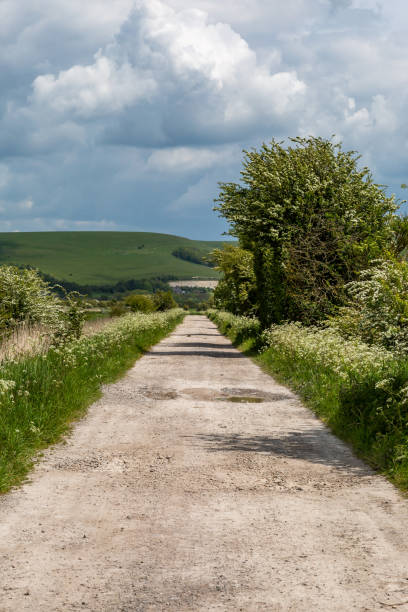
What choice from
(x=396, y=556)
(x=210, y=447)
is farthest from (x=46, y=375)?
(x=396, y=556)

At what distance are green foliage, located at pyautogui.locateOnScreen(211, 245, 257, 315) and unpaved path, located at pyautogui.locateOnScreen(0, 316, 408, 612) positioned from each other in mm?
33558

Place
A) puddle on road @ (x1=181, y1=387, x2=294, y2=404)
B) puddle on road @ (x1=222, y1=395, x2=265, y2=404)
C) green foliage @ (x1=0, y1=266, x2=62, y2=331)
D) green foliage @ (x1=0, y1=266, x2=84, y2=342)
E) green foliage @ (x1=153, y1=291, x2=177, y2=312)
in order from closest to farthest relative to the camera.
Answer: puddle on road @ (x1=222, y1=395, x2=265, y2=404) < puddle on road @ (x1=181, y1=387, x2=294, y2=404) < green foliage @ (x1=0, y1=266, x2=84, y2=342) < green foliage @ (x1=0, y1=266, x2=62, y2=331) < green foliage @ (x1=153, y1=291, x2=177, y2=312)

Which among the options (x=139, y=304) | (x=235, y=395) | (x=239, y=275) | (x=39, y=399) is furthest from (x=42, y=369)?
(x=139, y=304)

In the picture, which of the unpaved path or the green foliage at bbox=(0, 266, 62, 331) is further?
the green foliage at bbox=(0, 266, 62, 331)

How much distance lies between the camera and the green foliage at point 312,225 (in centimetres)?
2556

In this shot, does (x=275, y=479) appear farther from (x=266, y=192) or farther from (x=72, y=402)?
(x=266, y=192)

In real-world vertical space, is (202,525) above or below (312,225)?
below

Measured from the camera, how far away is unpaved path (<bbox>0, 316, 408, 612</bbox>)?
170 inches

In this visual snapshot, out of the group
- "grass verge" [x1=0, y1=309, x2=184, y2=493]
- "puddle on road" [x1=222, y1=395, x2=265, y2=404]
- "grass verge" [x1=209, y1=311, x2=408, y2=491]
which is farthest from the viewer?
"puddle on road" [x1=222, y1=395, x2=265, y2=404]

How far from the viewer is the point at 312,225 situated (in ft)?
86.8

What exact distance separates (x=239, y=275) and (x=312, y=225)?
18.6 metres

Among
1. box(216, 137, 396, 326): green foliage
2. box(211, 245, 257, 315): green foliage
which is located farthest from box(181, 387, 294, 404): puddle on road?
box(211, 245, 257, 315): green foliage

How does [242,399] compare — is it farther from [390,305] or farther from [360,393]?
[390,305]

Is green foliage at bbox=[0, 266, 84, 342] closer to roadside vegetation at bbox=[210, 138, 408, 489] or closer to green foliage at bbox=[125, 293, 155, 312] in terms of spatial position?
roadside vegetation at bbox=[210, 138, 408, 489]
